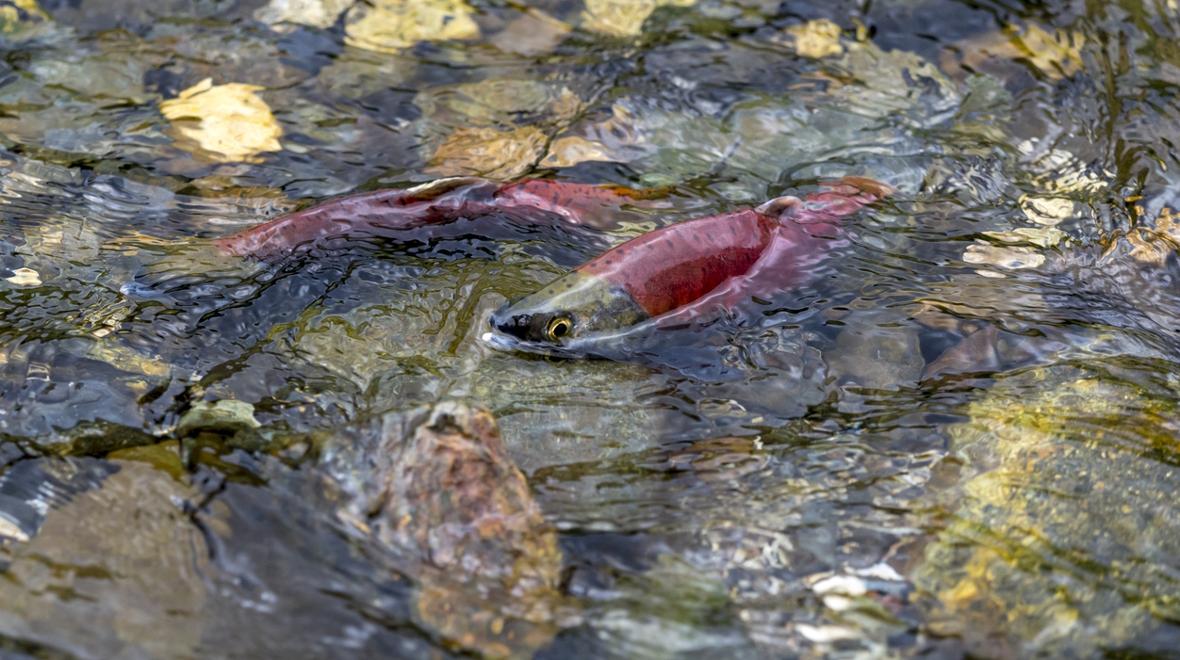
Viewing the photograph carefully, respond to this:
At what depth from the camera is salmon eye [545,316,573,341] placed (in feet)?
13.4

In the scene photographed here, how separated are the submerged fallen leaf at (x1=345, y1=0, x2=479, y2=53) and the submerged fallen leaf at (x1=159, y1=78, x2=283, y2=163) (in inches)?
31.4

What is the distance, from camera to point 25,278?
14.1 ft

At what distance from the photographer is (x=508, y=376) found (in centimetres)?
393

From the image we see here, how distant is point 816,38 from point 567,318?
10.6 ft

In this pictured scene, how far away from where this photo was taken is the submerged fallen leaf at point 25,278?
425 cm

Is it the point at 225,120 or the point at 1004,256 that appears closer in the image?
the point at 1004,256

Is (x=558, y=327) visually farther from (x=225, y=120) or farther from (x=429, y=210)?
(x=225, y=120)

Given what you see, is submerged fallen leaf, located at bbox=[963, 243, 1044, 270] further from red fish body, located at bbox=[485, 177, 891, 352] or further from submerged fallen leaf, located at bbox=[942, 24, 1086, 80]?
submerged fallen leaf, located at bbox=[942, 24, 1086, 80]

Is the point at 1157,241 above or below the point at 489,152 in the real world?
above

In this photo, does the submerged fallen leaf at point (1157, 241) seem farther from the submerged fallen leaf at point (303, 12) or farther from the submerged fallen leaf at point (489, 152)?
the submerged fallen leaf at point (303, 12)

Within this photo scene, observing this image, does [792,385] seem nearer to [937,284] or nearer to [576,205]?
[937,284]

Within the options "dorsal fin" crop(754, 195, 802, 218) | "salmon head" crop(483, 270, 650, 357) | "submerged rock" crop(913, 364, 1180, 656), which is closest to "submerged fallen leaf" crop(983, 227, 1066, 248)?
"dorsal fin" crop(754, 195, 802, 218)

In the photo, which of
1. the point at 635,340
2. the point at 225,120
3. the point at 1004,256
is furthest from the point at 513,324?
the point at 225,120

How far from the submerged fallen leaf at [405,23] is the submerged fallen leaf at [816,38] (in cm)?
191
